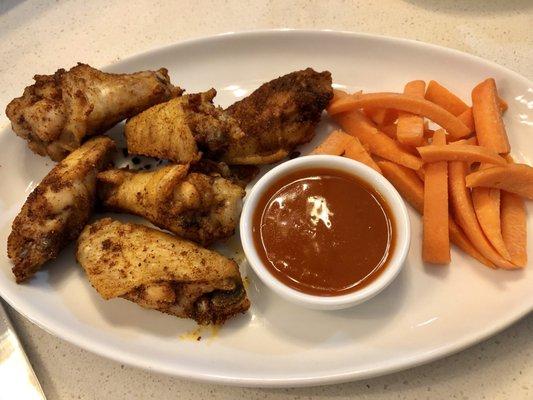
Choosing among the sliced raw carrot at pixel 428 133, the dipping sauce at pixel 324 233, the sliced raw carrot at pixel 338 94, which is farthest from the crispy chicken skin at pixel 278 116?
the sliced raw carrot at pixel 428 133

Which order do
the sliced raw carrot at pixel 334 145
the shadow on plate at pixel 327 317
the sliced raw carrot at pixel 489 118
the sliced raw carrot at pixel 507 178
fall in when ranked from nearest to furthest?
1. the shadow on plate at pixel 327 317
2. the sliced raw carrot at pixel 507 178
3. the sliced raw carrot at pixel 489 118
4. the sliced raw carrot at pixel 334 145

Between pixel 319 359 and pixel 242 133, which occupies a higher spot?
pixel 242 133

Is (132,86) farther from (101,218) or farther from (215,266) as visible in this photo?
(215,266)

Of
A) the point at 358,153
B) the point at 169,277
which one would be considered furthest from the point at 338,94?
the point at 169,277

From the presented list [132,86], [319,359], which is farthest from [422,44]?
[319,359]

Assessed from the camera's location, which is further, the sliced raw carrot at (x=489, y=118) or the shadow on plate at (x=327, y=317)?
the sliced raw carrot at (x=489, y=118)

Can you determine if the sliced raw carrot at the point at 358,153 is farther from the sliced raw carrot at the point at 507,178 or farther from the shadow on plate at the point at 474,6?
the shadow on plate at the point at 474,6

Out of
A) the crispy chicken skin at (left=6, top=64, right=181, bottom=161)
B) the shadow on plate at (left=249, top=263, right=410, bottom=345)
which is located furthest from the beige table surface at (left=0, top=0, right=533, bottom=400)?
the shadow on plate at (left=249, top=263, right=410, bottom=345)
